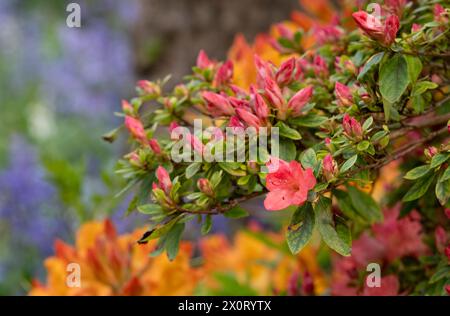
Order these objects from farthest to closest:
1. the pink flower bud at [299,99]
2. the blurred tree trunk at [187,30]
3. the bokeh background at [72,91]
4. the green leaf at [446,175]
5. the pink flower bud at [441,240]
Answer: the blurred tree trunk at [187,30] → the bokeh background at [72,91] → the pink flower bud at [441,240] → the pink flower bud at [299,99] → the green leaf at [446,175]

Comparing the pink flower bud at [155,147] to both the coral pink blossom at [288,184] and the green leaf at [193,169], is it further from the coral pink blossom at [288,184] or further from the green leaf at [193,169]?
the coral pink blossom at [288,184]

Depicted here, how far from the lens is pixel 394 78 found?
0.80m

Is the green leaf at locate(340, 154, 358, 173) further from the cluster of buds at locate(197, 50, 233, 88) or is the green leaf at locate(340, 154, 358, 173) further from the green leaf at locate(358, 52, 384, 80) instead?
the cluster of buds at locate(197, 50, 233, 88)

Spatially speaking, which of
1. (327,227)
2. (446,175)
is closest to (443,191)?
(446,175)

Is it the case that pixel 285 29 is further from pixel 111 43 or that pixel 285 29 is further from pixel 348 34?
pixel 111 43

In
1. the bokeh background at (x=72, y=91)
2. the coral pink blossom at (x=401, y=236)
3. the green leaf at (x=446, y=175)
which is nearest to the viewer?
the green leaf at (x=446, y=175)

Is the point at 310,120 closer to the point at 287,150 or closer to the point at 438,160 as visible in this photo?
the point at 287,150

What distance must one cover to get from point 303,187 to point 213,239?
120cm

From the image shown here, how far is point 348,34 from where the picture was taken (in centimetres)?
111

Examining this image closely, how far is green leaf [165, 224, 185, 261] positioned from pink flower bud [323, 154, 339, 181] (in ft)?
0.67

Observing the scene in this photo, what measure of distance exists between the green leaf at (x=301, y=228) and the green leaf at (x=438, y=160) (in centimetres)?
13

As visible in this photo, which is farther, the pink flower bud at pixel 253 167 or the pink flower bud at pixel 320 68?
the pink flower bud at pixel 320 68

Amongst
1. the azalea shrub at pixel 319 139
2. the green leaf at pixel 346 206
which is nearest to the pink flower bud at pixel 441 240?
the azalea shrub at pixel 319 139

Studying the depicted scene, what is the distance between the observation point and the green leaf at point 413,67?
81cm
